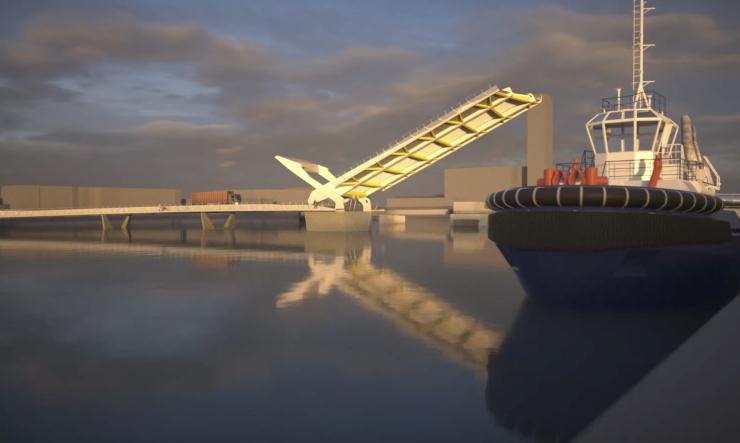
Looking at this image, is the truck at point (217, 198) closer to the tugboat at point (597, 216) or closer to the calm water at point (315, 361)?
the calm water at point (315, 361)

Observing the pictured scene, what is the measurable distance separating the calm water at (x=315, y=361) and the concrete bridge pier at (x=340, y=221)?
2996 centimetres

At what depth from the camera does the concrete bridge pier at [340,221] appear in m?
46.8

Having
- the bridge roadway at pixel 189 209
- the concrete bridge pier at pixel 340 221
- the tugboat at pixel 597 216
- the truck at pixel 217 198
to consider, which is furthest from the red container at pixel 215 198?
the tugboat at pixel 597 216

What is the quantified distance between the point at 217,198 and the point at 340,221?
26.6 m

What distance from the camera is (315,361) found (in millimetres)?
8391

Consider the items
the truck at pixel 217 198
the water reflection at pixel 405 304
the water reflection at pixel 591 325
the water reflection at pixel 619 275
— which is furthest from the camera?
the truck at pixel 217 198

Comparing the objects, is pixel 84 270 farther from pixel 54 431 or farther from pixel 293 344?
pixel 54 431

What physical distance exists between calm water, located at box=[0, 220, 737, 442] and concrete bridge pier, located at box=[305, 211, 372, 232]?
30.0 meters

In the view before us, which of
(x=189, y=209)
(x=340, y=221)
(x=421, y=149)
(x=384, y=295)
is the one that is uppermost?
(x=421, y=149)

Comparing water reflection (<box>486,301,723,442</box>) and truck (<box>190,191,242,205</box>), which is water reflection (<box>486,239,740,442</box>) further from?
truck (<box>190,191,242,205</box>)

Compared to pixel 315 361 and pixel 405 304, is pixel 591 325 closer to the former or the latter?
pixel 405 304

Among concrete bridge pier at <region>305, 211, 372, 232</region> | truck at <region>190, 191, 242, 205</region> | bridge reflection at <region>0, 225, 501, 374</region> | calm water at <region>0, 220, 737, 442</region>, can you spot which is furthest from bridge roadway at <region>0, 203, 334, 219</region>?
calm water at <region>0, 220, 737, 442</region>

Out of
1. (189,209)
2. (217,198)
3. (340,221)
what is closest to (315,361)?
(340,221)

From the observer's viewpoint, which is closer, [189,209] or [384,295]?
[384,295]
